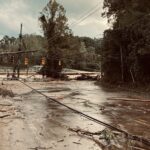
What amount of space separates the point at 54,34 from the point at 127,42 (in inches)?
1226

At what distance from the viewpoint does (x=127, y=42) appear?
40188mm

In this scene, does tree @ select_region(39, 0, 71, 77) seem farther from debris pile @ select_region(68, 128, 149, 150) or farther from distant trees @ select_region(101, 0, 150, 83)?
debris pile @ select_region(68, 128, 149, 150)

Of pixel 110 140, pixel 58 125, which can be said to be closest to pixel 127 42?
pixel 58 125

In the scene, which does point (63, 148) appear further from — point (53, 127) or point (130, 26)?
point (130, 26)

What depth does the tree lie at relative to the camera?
227ft

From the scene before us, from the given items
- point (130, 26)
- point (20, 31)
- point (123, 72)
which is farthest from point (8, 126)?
point (20, 31)

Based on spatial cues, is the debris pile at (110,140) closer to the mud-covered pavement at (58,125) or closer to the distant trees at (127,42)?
the mud-covered pavement at (58,125)

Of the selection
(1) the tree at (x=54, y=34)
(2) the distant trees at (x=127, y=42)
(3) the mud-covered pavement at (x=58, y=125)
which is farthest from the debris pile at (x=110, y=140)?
(1) the tree at (x=54, y=34)

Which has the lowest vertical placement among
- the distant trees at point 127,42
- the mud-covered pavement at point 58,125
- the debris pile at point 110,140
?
the mud-covered pavement at point 58,125

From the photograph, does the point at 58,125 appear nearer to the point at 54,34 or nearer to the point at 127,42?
the point at 127,42

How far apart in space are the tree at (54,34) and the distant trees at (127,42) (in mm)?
24368

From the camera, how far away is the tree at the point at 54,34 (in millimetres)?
69312

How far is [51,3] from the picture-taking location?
70875mm

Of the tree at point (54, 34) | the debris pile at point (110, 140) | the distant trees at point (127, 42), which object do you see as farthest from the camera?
the tree at point (54, 34)
